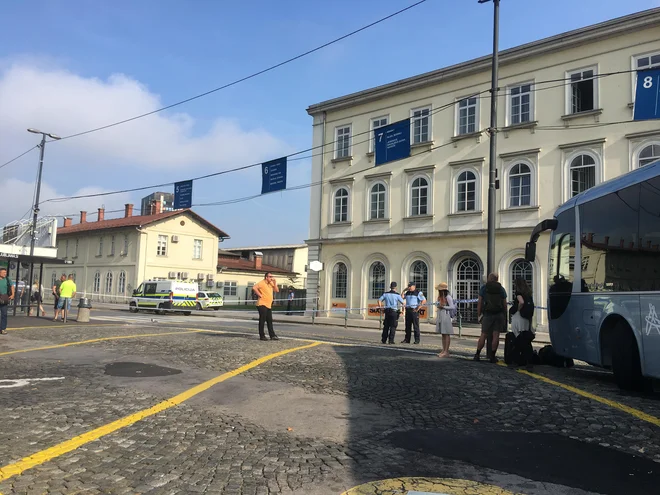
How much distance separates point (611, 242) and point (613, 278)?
53 centimetres

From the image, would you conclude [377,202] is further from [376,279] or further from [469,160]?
[469,160]

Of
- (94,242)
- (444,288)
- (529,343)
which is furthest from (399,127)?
(94,242)

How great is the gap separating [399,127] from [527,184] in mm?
8090

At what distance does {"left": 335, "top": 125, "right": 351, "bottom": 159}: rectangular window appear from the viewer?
31336 mm

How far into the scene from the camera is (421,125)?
28.7 meters

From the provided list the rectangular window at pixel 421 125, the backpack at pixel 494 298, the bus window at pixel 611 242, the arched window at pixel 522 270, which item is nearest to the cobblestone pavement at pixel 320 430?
the backpack at pixel 494 298

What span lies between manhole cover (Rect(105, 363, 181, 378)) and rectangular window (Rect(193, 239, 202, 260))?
1715 inches

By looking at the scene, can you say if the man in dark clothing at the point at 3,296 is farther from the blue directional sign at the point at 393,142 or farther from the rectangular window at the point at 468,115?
the rectangular window at the point at 468,115

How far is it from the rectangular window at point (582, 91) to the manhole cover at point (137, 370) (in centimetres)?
2187

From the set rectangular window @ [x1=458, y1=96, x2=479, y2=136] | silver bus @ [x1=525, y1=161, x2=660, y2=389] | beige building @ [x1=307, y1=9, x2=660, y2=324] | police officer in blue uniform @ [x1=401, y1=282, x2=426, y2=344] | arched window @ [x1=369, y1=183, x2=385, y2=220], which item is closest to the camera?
silver bus @ [x1=525, y1=161, x2=660, y2=389]

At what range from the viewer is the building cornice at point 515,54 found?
22062 millimetres

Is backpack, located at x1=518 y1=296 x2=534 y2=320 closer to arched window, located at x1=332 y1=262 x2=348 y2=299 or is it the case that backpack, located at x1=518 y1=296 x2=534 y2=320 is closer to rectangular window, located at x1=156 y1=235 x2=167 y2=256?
arched window, located at x1=332 y1=262 x2=348 y2=299

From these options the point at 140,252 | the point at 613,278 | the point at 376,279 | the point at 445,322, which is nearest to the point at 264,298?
the point at 445,322

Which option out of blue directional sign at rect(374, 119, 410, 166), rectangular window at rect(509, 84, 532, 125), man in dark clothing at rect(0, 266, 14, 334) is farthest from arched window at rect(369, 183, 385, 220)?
man in dark clothing at rect(0, 266, 14, 334)
